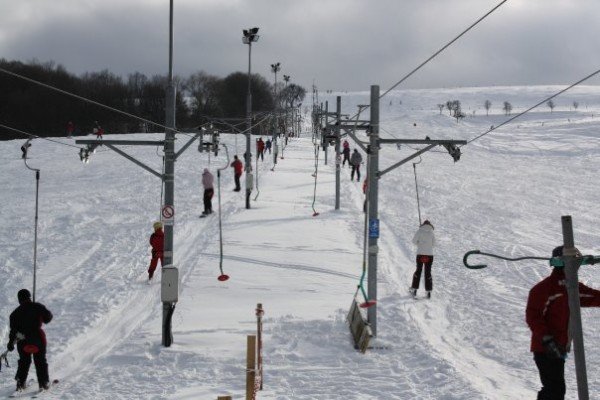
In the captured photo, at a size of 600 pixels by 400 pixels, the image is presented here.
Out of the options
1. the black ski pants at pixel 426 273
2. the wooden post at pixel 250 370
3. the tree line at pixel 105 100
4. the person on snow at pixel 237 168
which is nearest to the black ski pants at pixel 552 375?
the wooden post at pixel 250 370

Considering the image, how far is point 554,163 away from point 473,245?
33114 mm

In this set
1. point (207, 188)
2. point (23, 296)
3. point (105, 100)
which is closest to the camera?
point (23, 296)

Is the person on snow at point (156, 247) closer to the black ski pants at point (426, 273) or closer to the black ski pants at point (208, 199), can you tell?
the black ski pants at point (426, 273)

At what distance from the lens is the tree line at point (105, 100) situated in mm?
80938

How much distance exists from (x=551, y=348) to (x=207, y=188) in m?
17.7

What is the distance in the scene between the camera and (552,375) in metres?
6.38

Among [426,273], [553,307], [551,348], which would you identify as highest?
[553,307]

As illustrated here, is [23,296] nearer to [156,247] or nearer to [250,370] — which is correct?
[250,370]

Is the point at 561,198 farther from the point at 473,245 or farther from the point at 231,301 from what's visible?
the point at 231,301

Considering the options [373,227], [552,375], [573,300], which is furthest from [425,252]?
[573,300]

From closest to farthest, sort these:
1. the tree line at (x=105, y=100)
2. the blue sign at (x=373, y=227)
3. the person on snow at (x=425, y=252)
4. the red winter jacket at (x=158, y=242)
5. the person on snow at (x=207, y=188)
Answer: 1. the blue sign at (x=373, y=227)
2. the person on snow at (x=425, y=252)
3. the red winter jacket at (x=158, y=242)
4. the person on snow at (x=207, y=188)
5. the tree line at (x=105, y=100)

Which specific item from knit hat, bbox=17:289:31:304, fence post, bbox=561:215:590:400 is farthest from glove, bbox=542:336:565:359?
knit hat, bbox=17:289:31:304

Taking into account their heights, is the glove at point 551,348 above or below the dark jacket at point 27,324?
above

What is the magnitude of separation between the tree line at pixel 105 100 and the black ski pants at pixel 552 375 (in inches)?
2501
